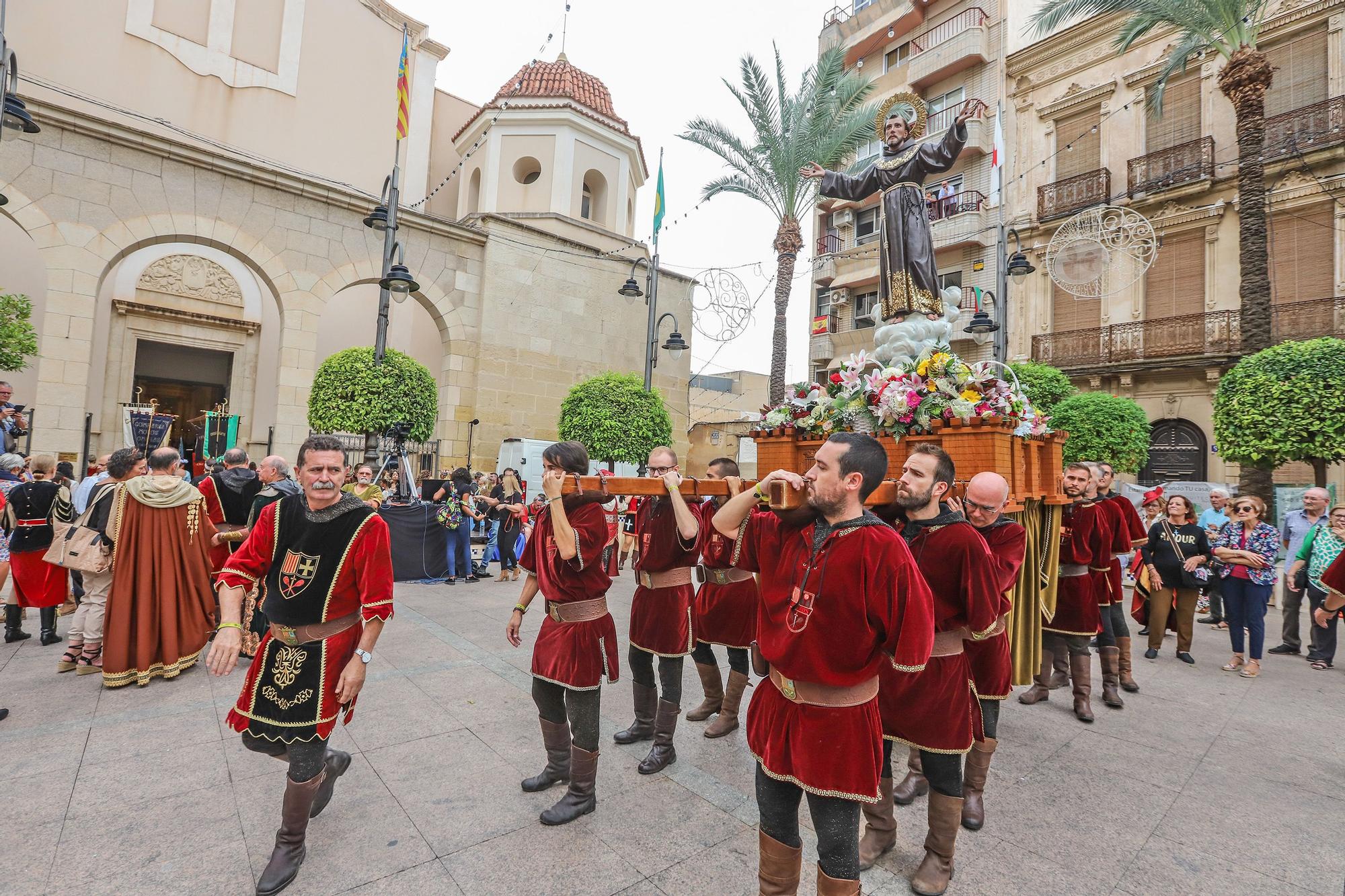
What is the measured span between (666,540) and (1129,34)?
1697 cm

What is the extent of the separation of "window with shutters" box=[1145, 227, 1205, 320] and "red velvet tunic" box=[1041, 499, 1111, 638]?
15510mm

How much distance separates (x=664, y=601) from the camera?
14.5ft

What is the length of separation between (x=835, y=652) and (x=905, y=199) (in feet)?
15.9

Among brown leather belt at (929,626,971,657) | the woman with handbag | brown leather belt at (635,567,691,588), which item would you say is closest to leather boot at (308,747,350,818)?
brown leather belt at (635,567,691,588)

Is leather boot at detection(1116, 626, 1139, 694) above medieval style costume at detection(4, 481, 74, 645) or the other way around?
the other way around

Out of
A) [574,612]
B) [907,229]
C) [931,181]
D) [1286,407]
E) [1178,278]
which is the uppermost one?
[931,181]

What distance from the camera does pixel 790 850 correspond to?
2.38m

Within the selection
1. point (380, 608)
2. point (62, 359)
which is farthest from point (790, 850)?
point (62, 359)

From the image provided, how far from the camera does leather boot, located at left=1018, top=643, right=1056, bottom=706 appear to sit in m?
5.66

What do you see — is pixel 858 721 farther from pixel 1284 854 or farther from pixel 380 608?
pixel 1284 854

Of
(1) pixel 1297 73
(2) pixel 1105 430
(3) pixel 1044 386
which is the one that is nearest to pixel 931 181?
(1) pixel 1297 73

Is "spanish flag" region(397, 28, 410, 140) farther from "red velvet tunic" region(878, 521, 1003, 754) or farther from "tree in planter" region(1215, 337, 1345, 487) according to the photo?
"tree in planter" region(1215, 337, 1345, 487)

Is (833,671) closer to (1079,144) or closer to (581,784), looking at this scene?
(581,784)

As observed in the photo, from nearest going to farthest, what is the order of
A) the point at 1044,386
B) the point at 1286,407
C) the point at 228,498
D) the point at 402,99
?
the point at 228,498 → the point at 1286,407 → the point at 402,99 → the point at 1044,386
